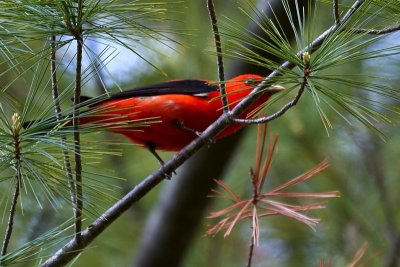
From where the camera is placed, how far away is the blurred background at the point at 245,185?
10.5ft

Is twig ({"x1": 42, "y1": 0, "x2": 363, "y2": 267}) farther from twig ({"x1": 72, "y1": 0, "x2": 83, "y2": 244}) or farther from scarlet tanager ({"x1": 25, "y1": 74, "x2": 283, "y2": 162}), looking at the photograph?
scarlet tanager ({"x1": 25, "y1": 74, "x2": 283, "y2": 162})

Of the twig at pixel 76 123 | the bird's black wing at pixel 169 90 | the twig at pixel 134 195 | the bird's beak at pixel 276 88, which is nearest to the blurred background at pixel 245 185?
the bird's black wing at pixel 169 90

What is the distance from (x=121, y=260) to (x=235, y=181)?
2.36ft

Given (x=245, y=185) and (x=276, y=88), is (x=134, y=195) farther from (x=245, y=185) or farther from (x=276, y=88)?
(x=245, y=185)

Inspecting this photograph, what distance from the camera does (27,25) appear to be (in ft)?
5.42

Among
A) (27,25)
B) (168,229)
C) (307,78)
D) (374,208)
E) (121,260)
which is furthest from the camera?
(121,260)

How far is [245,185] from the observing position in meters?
3.63

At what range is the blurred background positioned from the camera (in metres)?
3.21

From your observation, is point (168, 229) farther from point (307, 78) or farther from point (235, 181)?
point (307, 78)

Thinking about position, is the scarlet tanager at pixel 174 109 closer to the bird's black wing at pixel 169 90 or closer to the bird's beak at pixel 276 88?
the bird's black wing at pixel 169 90

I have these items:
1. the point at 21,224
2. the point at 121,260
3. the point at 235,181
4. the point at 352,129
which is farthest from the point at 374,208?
the point at 21,224

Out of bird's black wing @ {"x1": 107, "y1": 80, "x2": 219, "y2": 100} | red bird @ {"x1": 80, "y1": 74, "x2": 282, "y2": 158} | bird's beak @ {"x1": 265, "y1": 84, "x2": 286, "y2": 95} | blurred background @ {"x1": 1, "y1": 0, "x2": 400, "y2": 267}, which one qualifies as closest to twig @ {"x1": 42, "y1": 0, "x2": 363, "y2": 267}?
bird's beak @ {"x1": 265, "y1": 84, "x2": 286, "y2": 95}

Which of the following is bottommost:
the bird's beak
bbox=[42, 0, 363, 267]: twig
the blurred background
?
the blurred background

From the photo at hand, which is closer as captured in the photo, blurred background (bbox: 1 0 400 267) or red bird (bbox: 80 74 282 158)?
red bird (bbox: 80 74 282 158)
